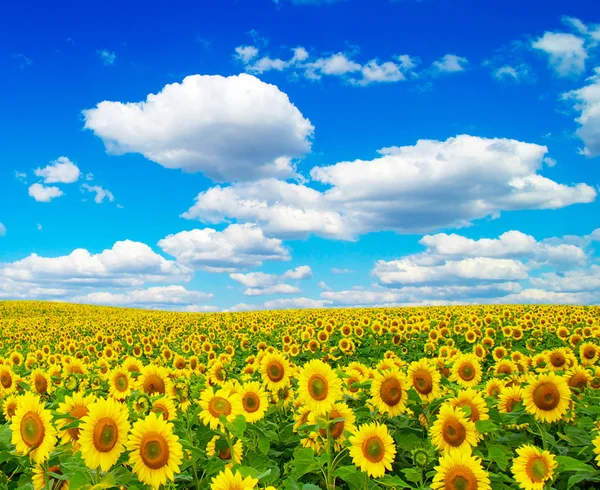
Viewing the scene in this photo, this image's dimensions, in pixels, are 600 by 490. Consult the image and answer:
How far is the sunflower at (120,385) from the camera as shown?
6488mm

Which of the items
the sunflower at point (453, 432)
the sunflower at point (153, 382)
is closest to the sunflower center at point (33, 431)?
the sunflower at point (153, 382)

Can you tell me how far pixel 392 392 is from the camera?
5.02m

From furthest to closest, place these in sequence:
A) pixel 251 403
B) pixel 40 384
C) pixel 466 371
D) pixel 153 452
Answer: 1. pixel 40 384
2. pixel 466 371
3. pixel 251 403
4. pixel 153 452

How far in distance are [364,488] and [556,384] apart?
241 centimetres

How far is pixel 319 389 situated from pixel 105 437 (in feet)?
6.04

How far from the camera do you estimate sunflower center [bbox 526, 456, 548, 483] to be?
412cm

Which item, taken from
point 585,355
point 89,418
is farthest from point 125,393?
point 585,355

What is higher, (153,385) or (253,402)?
(253,402)

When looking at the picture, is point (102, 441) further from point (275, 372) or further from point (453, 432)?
point (453, 432)

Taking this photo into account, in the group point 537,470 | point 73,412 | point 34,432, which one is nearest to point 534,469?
point 537,470

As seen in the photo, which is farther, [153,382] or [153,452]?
[153,382]

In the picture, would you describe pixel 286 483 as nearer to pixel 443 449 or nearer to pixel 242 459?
pixel 242 459

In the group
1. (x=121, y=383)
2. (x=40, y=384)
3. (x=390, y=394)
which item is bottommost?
(x=40, y=384)

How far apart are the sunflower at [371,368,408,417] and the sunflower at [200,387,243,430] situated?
1.29 m
